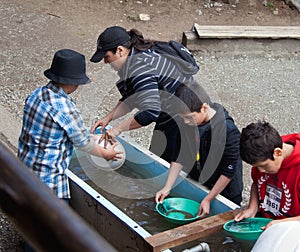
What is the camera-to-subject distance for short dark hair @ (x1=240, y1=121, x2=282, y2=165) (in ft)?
7.60

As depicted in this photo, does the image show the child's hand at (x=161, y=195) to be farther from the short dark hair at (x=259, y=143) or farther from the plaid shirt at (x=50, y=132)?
the short dark hair at (x=259, y=143)

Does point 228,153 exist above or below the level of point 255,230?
above

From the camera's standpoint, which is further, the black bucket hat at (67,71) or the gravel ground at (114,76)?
the gravel ground at (114,76)

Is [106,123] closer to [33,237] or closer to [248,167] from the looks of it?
[248,167]

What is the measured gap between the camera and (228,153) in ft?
9.52

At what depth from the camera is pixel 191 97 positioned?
2873mm

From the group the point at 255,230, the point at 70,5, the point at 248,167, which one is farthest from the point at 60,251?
the point at 70,5

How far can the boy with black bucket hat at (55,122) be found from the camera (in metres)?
2.76

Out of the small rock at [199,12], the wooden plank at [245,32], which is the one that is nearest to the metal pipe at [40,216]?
the wooden plank at [245,32]

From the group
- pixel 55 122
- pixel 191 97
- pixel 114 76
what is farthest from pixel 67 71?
pixel 114 76

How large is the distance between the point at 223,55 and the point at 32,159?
4133mm

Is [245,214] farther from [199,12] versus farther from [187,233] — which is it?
[199,12]

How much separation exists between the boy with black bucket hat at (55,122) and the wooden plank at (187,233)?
2.15 ft

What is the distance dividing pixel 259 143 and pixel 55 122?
1057 millimetres
